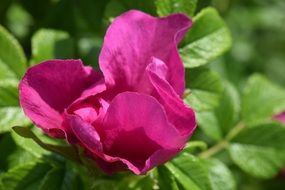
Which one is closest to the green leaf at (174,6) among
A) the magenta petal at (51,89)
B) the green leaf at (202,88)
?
the green leaf at (202,88)

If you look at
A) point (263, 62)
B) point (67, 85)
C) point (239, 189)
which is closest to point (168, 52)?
point (67, 85)

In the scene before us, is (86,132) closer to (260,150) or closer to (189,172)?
(189,172)

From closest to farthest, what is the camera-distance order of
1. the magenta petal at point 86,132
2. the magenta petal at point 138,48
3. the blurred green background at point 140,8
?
the magenta petal at point 86,132
the magenta petal at point 138,48
the blurred green background at point 140,8

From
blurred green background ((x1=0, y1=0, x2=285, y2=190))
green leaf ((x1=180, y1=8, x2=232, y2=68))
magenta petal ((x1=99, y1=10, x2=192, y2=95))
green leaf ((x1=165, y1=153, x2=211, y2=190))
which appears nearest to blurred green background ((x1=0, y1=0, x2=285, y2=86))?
blurred green background ((x1=0, y1=0, x2=285, y2=190))

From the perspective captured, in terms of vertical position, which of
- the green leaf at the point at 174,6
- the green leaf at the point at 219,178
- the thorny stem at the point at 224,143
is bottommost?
the thorny stem at the point at 224,143

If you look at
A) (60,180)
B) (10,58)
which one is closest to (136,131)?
(60,180)

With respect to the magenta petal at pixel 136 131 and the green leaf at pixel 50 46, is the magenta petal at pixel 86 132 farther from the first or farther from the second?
the green leaf at pixel 50 46

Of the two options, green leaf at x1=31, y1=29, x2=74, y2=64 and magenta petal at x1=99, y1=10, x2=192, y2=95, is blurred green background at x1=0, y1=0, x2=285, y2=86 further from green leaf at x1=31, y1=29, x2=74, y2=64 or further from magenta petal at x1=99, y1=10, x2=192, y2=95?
magenta petal at x1=99, y1=10, x2=192, y2=95

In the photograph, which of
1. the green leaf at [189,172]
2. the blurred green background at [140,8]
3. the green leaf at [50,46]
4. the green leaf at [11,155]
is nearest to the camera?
the green leaf at [189,172]
